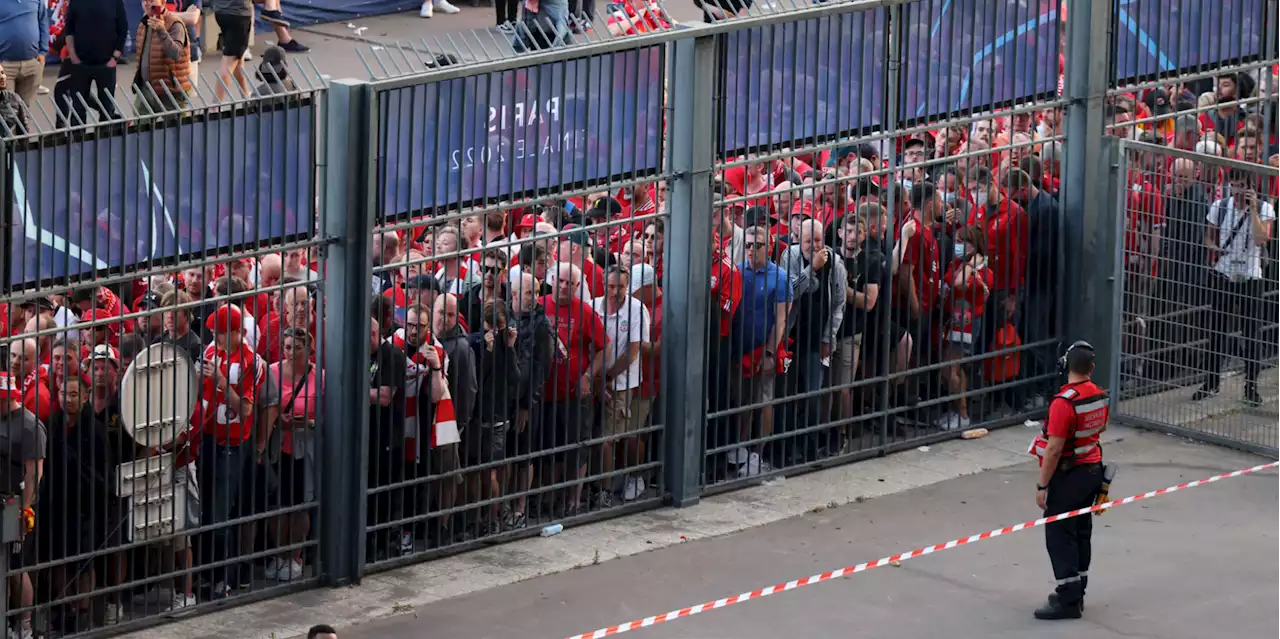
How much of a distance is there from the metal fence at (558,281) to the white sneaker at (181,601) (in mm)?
22

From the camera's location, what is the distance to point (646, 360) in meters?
13.7

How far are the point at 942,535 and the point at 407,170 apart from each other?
389 cm

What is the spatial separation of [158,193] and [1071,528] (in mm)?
5014

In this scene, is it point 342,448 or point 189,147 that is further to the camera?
point 342,448

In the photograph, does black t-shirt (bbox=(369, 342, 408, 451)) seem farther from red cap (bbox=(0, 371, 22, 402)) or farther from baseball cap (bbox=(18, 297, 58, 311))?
red cap (bbox=(0, 371, 22, 402))

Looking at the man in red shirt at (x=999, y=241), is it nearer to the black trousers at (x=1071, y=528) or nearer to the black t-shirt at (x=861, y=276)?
the black t-shirt at (x=861, y=276)

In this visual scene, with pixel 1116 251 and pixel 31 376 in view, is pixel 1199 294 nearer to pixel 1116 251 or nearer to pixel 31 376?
pixel 1116 251

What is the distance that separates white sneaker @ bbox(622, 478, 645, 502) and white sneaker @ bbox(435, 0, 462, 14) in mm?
14023

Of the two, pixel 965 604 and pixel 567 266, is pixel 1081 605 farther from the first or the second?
pixel 567 266

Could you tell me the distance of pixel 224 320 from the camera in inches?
461

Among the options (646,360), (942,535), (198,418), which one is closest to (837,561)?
(942,535)

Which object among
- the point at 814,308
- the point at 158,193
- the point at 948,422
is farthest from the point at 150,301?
the point at 948,422

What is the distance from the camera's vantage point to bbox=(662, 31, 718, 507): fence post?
1356 cm

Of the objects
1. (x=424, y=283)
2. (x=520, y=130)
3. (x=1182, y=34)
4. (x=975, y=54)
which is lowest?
(x=424, y=283)
